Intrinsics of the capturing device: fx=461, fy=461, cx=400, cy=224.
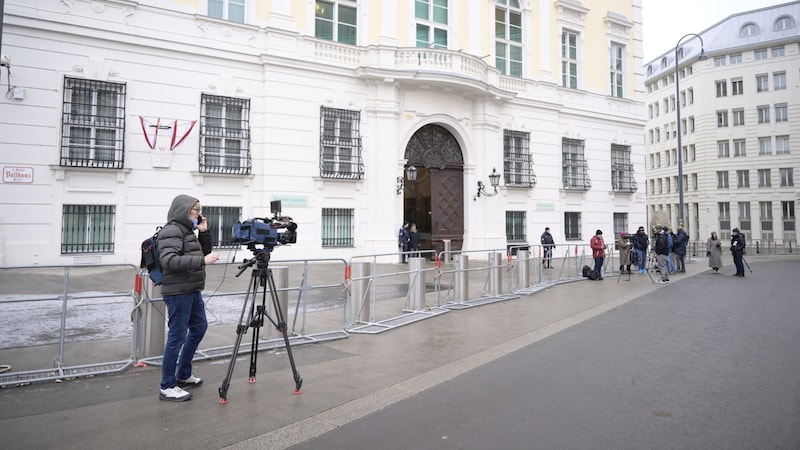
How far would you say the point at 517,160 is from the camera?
73.9 ft

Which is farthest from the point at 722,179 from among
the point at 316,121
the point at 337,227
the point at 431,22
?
the point at 316,121

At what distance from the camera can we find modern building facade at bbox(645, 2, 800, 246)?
145 ft

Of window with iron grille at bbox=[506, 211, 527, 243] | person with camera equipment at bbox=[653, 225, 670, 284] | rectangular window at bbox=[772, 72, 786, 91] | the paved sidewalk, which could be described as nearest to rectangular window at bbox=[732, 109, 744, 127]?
rectangular window at bbox=[772, 72, 786, 91]

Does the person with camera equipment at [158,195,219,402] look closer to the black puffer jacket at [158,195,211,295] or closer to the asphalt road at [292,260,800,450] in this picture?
the black puffer jacket at [158,195,211,295]

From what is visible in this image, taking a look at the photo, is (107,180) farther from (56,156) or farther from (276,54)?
(276,54)

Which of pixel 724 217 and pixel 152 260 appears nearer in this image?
pixel 152 260

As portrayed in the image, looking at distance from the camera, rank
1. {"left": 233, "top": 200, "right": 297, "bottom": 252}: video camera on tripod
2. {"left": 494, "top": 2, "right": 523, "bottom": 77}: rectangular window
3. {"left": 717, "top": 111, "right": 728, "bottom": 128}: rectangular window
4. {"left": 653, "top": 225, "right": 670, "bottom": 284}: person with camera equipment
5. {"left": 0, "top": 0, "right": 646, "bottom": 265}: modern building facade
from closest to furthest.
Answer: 1. {"left": 233, "top": 200, "right": 297, "bottom": 252}: video camera on tripod
2. {"left": 0, "top": 0, "right": 646, "bottom": 265}: modern building facade
3. {"left": 653, "top": 225, "right": 670, "bottom": 284}: person with camera equipment
4. {"left": 494, "top": 2, "right": 523, "bottom": 77}: rectangular window
5. {"left": 717, "top": 111, "right": 728, "bottom": 128}: rectangular window

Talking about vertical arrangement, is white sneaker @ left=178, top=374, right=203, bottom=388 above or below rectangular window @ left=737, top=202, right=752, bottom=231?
below

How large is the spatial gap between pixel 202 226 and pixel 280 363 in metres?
2.09

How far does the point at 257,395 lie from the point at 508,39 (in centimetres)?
2223

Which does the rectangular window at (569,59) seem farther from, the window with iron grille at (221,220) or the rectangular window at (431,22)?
the window with iron grille at (221,220)

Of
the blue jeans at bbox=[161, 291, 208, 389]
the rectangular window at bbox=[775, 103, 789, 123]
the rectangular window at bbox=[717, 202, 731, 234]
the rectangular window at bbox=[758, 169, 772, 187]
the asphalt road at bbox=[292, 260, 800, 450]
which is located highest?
the rectangular window at bbox=[775, 103, 789, 123]

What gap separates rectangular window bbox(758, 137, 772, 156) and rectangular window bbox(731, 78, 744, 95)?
211 inches

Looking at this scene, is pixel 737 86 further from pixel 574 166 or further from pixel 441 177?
pixel 441 177
